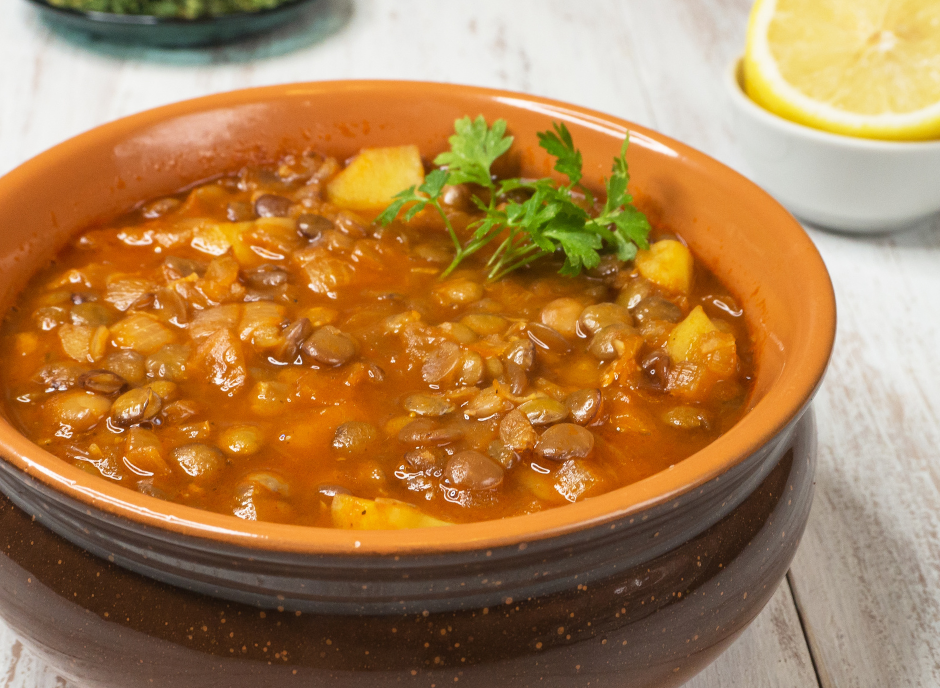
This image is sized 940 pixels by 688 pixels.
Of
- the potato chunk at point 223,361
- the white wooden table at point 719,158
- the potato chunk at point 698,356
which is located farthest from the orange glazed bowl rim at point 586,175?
the white wooden table at point 719,158

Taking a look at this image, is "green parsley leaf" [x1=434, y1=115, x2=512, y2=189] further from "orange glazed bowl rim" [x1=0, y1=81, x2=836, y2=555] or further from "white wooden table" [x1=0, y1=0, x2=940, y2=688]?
"white wooden table" [x1=0, y1=0, x2=940, y2=688]

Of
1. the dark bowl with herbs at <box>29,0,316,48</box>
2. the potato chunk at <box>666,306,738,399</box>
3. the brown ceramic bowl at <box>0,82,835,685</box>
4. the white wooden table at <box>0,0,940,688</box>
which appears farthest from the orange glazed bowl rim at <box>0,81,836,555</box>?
the dark bowl with herbs at <box>29,0,316,48</box>

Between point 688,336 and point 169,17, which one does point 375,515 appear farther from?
point 169,17

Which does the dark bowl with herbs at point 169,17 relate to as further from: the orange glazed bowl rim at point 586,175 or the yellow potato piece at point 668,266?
the yellow potato piece at point 668,266

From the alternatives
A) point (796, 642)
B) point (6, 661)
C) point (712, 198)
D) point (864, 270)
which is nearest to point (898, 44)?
point (864, 270)

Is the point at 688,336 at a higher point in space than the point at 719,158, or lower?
higher

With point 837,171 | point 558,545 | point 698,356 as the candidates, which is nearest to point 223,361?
point 558,545
